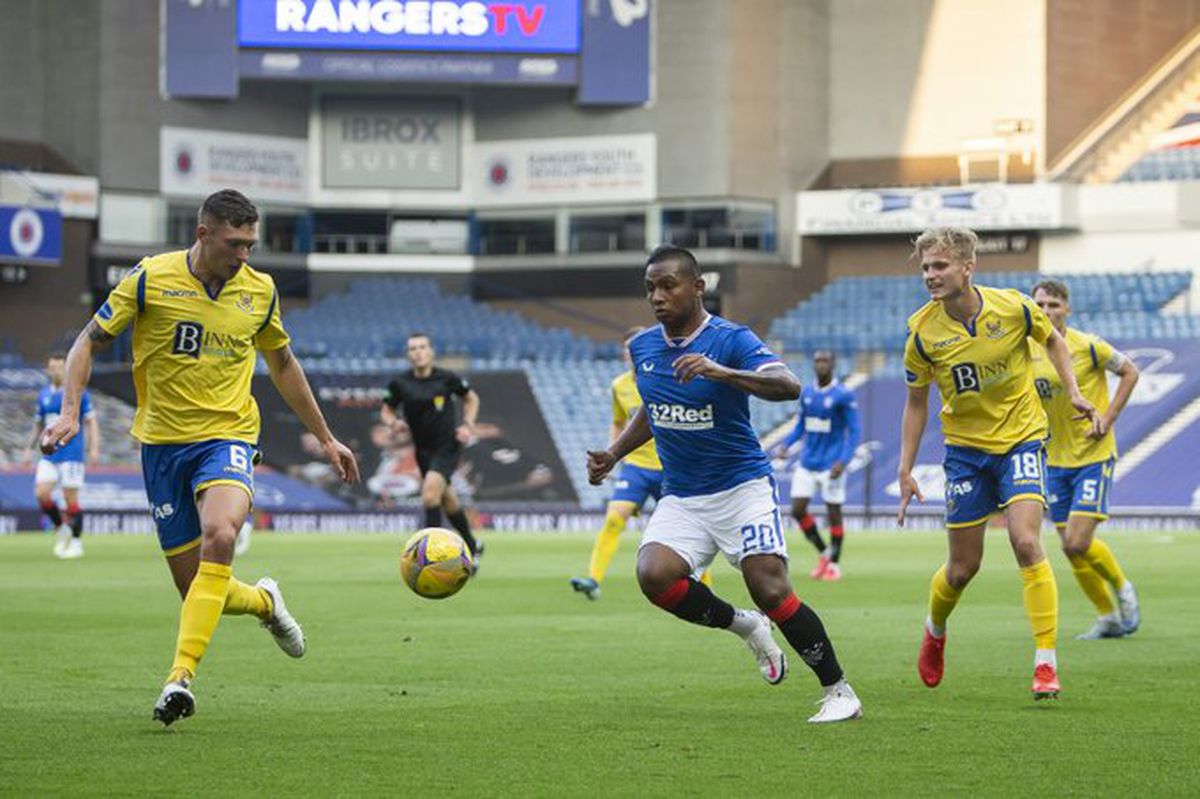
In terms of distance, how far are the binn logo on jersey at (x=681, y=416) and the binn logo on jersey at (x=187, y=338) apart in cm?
224

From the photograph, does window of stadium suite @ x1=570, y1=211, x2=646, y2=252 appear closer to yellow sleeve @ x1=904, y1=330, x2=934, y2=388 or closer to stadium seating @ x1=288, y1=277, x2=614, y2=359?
stadium seating @ x1=288, y1=277, x2=614, y2=359

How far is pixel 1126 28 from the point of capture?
5619 cm

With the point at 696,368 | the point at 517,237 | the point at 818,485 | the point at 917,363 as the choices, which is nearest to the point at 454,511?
the point at 818,485

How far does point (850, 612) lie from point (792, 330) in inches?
1432

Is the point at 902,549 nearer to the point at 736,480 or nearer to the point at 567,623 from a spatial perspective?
the point at 567,623

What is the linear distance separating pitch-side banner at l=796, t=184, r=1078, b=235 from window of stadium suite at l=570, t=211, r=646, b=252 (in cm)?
440

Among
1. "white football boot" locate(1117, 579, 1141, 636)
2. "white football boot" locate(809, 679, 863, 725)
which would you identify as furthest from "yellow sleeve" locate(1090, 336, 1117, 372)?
"white football boot" locate(809, 679, 863, 725)

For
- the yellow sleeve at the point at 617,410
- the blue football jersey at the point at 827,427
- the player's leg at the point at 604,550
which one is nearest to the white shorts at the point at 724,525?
the player's leg at the point at 604,550

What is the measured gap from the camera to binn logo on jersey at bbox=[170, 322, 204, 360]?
10.7 m

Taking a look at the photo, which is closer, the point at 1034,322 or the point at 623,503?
the point at 1034,322

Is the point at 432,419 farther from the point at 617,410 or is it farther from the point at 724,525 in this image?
the point at 724,525

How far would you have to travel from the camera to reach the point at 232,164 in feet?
189

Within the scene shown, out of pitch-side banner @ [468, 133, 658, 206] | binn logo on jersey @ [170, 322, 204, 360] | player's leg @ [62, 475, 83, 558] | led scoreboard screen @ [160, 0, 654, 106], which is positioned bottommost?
player's leg @ [62, 475, 83, 558]

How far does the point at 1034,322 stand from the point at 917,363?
65 cm
